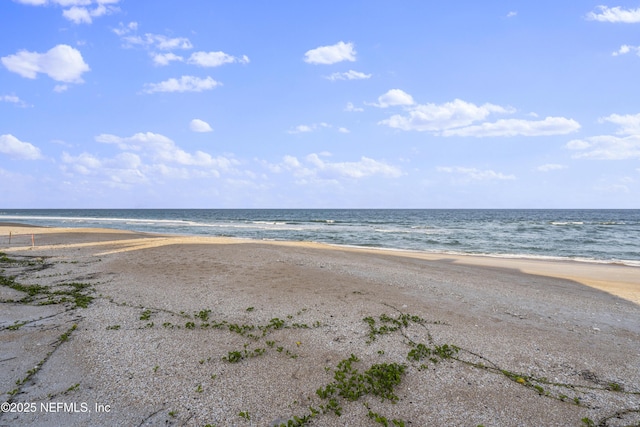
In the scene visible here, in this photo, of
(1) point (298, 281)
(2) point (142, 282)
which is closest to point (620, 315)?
(1) point (298, 281)

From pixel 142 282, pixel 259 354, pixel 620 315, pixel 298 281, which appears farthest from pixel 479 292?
pixel 142 282

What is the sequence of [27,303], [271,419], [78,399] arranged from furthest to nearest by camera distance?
1. [27,303]
2. [78,399]
3. [271,419]

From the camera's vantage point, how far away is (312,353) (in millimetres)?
5957

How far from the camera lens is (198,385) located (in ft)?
16.1

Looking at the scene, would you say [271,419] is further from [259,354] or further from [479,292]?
[479,292]

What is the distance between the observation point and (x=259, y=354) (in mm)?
5871

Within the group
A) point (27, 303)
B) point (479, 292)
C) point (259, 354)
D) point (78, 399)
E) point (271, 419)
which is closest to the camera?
point (271, 419)

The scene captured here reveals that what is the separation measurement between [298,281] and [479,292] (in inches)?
220

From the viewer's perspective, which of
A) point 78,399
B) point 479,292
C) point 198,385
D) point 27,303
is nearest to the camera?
point 78,399

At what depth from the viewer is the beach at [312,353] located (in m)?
4.41

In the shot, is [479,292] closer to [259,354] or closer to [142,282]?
[259,354]

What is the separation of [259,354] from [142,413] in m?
1.97

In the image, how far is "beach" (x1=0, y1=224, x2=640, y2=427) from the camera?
14.5 ft

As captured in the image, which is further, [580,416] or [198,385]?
[198,385]
